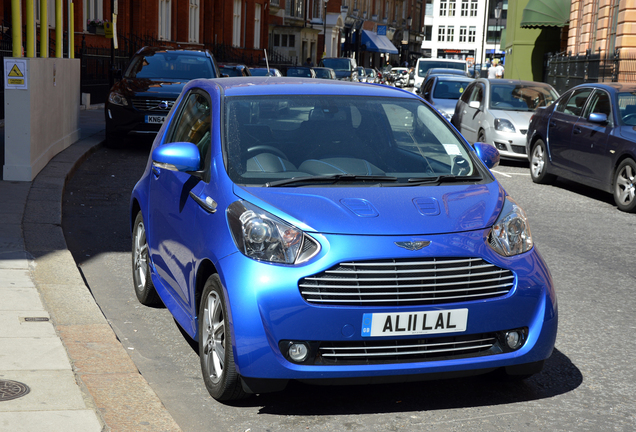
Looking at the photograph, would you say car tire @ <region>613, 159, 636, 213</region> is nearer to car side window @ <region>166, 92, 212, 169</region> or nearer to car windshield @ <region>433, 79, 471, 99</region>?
car side window @ <region>166, 92, 212, 169</region>

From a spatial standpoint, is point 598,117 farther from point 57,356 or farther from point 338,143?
point 57,356

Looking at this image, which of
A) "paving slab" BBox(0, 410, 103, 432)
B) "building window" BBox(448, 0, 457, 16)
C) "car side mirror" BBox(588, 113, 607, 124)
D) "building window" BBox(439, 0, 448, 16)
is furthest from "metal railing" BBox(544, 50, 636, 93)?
"building window" BBox(439, 0, 448, 16)

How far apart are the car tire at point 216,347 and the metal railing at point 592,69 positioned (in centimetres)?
2271

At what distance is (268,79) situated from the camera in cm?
536

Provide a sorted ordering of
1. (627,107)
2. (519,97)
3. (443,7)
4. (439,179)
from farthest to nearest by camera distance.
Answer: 1. (443,7)
2. (519,97)
3. (627,107)
4. (439,179)

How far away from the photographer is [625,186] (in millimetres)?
10438

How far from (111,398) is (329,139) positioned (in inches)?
72.1

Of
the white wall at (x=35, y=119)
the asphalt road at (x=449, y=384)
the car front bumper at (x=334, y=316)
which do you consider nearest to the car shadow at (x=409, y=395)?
the asphalt road at (x=449, y=384)

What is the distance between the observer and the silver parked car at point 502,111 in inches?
574

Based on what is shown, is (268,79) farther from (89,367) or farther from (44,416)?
(44,416)

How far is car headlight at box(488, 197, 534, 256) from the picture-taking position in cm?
391

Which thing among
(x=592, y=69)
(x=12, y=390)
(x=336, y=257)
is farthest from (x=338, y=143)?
(x=592, y=69)

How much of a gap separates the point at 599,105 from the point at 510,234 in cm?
813

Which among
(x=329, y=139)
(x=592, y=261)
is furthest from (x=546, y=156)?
(x=329, y=139)
